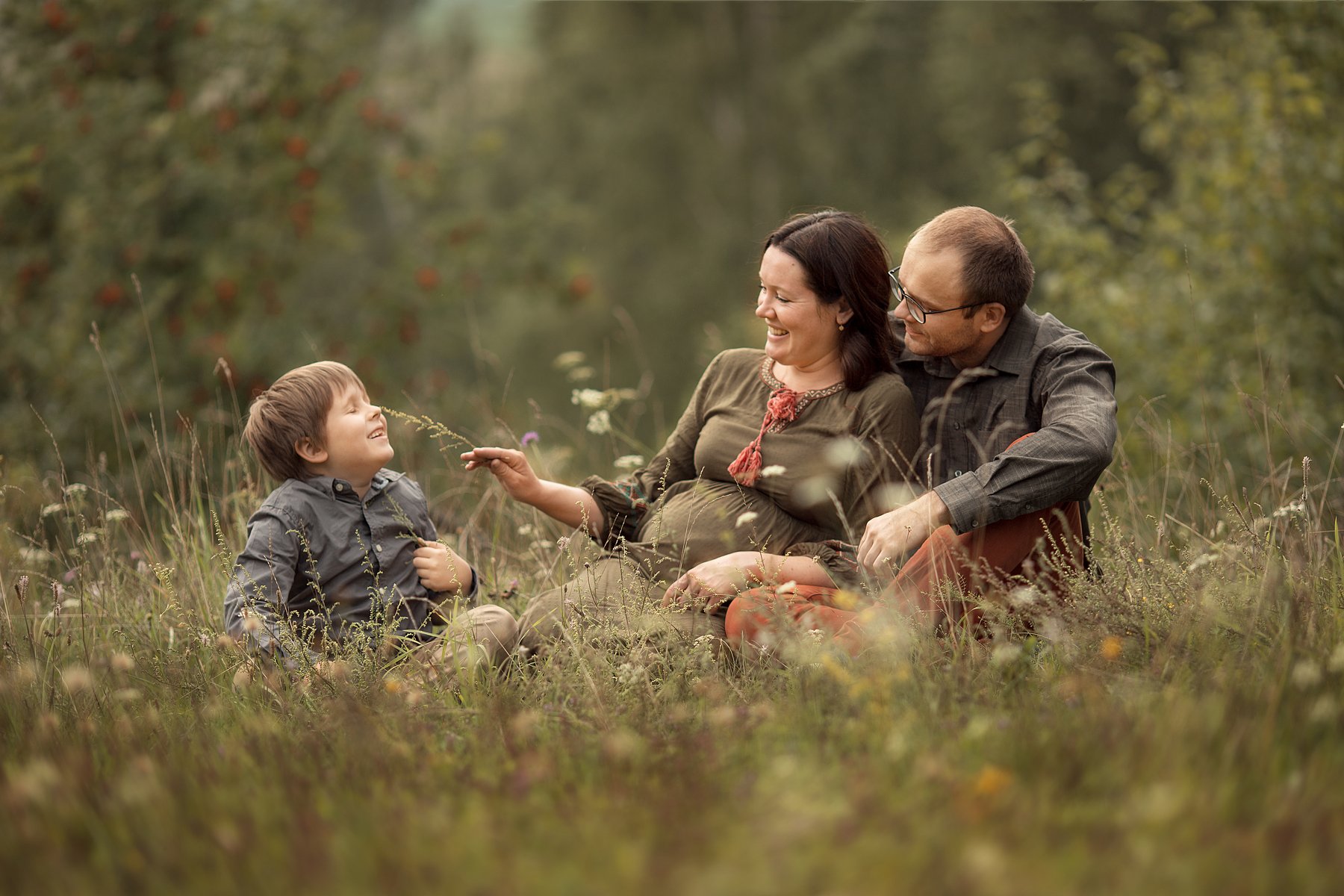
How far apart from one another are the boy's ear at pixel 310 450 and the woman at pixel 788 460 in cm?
39

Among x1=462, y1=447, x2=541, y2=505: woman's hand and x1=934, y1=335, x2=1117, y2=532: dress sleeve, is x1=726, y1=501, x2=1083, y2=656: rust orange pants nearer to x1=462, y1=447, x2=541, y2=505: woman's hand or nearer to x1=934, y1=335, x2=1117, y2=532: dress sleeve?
x1=934, y1=335, x2=1117, y2=532: dress sleeve

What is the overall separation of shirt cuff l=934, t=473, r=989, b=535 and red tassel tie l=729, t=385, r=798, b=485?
2.10 feet

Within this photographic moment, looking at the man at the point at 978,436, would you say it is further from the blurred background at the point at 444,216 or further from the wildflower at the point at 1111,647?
the blurred background at the point at 444,216

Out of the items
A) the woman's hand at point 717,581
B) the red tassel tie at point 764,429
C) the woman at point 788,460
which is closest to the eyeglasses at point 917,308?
the woman at point 788,460

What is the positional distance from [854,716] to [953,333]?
131 centimetres

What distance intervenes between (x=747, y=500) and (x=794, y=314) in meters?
0.56

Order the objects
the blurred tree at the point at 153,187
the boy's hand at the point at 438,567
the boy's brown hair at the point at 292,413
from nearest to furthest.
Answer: the boy's brown hair at the point at 292,413 < the boy's hand at the point at 438,567 < the blurred tree at the point at 153,187

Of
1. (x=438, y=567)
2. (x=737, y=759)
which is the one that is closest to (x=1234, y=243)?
(x=438, y=567)

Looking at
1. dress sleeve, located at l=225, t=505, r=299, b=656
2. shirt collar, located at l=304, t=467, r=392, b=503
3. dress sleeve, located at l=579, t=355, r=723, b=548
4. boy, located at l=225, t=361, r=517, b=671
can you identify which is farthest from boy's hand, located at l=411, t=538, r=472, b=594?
dress sleeve, located at l=579, t=355, r=723, b=548

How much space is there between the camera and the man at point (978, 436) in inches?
114

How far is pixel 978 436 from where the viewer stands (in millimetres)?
3367

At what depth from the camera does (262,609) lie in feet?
9.96

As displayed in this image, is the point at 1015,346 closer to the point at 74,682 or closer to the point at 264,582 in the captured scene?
the point at 264,582

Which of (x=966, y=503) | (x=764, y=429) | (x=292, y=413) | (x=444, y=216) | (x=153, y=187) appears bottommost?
(x=966, y=503)
